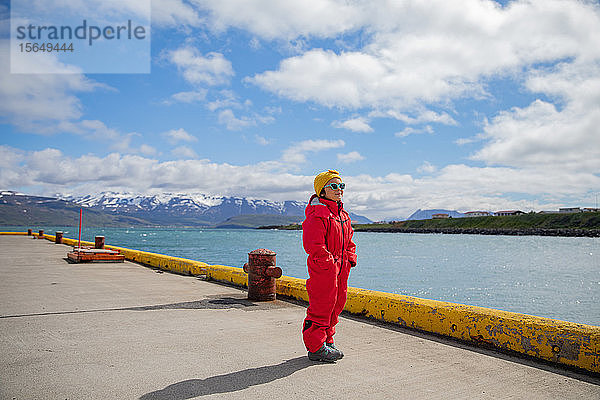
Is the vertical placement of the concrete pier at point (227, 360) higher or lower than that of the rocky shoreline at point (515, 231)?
higher

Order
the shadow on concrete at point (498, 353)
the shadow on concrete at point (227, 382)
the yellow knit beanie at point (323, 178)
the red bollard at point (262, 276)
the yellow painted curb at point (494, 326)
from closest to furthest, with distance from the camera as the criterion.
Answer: the shadow on concrete at point (227, 382) < the shadow on concrete at point (498, 353) < the yellow painted curb at point (494, 326) < the yellow knit beanie at point (323, 178) < the red bollard at point (262, 276)

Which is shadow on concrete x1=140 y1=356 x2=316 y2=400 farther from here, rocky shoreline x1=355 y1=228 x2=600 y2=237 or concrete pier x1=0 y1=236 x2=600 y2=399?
rocky shoreline x1=355 y1=228 x2=600 y2=237

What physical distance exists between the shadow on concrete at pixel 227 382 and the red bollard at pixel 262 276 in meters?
3.44

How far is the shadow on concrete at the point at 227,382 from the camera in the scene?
147 inches

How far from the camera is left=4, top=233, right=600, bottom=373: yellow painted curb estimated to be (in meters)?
4.52

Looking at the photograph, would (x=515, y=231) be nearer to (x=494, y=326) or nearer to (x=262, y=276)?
(x=262, y=276)

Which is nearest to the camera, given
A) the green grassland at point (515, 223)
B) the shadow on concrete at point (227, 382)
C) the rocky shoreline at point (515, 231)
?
the shadow on concrete at point (227, 382)

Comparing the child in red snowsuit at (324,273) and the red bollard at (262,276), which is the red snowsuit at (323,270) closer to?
the child in red snowsuit at (324,273)

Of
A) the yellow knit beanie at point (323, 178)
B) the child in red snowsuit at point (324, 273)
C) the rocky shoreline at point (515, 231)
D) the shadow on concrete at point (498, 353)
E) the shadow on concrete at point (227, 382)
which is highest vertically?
the yellow knit beanie at point (323, 178)

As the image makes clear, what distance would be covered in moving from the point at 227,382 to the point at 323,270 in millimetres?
A: 1421

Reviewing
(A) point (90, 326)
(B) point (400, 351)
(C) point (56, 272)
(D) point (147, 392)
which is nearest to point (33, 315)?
(A) point (90, 326)

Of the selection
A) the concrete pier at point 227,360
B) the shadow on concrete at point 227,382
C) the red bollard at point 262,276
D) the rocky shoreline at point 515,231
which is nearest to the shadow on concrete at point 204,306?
the concrete pier at point 227,360

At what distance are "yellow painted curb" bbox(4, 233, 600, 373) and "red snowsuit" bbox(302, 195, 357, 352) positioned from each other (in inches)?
68.0

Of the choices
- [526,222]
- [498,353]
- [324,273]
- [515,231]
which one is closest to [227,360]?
[324,273]
